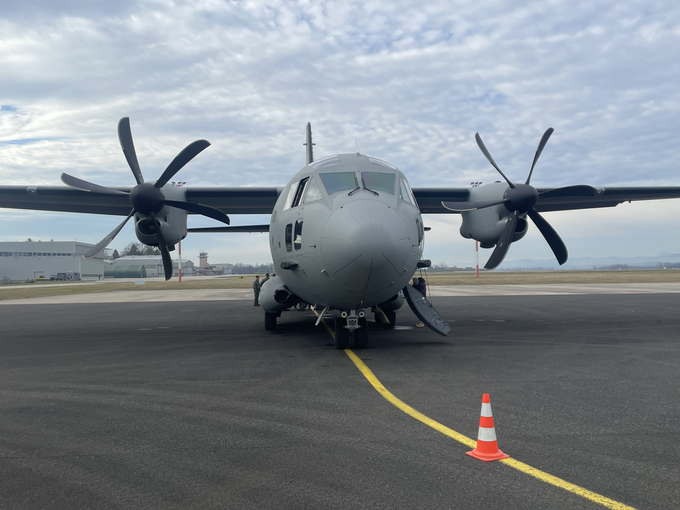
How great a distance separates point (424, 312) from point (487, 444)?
6411mm

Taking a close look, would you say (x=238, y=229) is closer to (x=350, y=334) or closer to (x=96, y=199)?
(x=96, y=199)

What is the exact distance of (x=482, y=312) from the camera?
18.3 metres

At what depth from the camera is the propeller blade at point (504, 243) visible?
14.0 metres

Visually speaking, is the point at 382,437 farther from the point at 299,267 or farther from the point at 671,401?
the point at 299,267

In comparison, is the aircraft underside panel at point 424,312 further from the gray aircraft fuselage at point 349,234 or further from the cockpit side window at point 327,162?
the cockpit side window at point 327,162

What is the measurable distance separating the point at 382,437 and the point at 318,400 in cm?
156

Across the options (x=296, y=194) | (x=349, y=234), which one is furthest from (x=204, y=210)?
(x=349, y=234)

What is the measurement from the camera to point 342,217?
25.9 feet

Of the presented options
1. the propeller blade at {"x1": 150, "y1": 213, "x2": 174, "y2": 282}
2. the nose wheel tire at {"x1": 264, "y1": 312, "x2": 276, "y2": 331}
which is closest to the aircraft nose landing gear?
the nose wheel tire at {"x1": 264, "y1": 312, "x2": 276, "y2": 331}

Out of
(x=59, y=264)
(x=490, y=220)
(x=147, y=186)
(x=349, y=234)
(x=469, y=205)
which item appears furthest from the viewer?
(x=59, y=264)

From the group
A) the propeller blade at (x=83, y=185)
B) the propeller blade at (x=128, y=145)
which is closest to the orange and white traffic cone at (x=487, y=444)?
the propeller blade at (x=128, y=145)

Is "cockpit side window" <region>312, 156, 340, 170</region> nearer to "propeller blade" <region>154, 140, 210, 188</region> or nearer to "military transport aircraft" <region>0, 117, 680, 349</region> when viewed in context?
"military transport aircraft" <region>0, 117, 680, 349</region>

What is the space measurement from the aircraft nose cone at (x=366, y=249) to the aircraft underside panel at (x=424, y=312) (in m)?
2.18

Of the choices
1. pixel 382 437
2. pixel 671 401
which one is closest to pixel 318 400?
pixel 382 437
